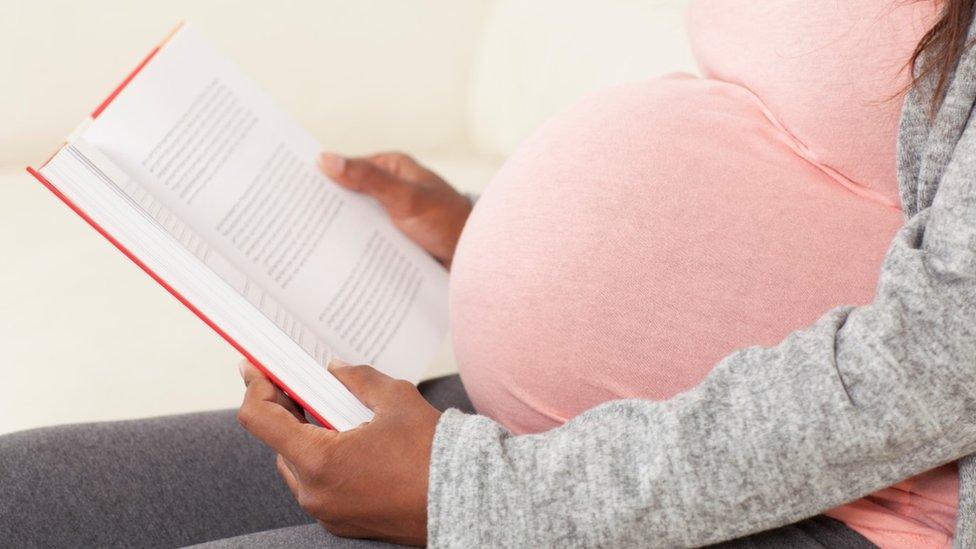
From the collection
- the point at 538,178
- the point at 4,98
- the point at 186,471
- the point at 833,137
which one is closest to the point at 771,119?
the point at 833,137

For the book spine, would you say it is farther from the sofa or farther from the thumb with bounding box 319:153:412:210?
the sofa

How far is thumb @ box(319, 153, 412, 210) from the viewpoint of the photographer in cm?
91

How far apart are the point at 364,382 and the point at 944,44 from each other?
418 mm

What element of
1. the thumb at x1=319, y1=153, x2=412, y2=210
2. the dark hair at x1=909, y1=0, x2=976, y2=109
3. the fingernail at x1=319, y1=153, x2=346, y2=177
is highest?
the dark hair at x1=909, y1=0, x2=976, y2=109

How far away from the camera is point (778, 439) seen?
1.80 feet

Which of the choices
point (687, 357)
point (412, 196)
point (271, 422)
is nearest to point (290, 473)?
point (271, 422)

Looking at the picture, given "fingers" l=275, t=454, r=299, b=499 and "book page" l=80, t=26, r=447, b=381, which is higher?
"book page" l=80, t=26, r=447, b=381

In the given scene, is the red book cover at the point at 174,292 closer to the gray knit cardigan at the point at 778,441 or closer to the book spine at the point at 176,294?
the book spine at the point at 176,294

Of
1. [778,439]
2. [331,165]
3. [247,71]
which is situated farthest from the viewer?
[247,71]

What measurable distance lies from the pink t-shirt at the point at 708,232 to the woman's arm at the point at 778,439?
8 cm

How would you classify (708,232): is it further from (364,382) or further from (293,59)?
(293,59)

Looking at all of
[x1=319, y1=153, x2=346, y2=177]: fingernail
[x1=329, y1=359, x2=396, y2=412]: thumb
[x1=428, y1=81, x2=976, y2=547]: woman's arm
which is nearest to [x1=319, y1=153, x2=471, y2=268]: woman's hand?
[x1=319, y1=153, x2=346, y2=177]: fingernail

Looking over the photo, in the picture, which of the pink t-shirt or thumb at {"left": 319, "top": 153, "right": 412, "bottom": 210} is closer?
the pink t-shirt

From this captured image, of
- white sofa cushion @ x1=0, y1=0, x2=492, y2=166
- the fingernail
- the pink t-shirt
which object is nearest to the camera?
the pink t-shirt
